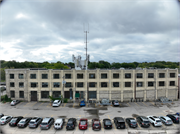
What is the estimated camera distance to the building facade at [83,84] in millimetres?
41031

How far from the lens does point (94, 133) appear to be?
21.2 m

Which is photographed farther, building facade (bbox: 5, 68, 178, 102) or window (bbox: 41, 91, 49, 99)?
window (bbox: 41, 91, 49, 99)

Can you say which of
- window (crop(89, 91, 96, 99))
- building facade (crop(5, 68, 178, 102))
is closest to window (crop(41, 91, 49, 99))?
building facade (crop(5, 68, 178, 102))

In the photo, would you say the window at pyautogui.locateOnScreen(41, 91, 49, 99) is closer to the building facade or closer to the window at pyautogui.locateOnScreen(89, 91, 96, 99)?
the building facade

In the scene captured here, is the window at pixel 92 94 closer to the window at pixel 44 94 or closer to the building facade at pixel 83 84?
the building facade at pixel 83 84

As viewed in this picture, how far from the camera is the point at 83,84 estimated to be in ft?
135

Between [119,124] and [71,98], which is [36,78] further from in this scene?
[119,124]

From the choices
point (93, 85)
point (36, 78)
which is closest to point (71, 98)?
point (93, 85)

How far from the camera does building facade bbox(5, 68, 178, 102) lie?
41.0 metres

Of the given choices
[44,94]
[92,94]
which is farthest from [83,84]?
[44,94]

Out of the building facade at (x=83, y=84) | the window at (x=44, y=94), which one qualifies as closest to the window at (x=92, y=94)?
the building facade at (x=83, y=84)

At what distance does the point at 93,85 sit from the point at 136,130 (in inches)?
843

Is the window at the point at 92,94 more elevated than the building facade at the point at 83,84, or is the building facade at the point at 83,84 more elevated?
the building facade at the point at 83,84

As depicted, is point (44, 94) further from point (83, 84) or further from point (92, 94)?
point (92, 94)
